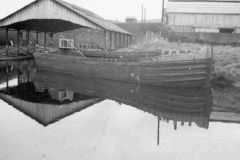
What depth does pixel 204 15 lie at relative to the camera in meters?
27.1

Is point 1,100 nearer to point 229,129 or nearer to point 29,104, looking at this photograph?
point 29,104

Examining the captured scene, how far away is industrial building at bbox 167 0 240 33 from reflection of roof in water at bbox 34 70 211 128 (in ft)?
49.2

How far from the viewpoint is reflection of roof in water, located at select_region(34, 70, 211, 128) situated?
9.04 meters

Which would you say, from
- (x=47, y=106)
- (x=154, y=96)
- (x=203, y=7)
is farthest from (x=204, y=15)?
(x=47, y=106)

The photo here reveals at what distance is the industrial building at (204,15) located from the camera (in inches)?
1058

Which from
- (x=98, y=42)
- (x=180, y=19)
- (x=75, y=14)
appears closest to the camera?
(x=75, y=14)

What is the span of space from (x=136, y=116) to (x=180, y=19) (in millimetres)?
21015

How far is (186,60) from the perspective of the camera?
12773 millimetres

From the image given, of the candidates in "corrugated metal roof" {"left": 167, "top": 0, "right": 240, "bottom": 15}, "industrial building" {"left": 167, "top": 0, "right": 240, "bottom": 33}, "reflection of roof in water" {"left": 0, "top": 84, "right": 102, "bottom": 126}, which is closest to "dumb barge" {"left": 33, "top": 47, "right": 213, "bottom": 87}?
"reflection of roof in water" {"left": 0, "top": 84, "right": 102, "bottom": 126}

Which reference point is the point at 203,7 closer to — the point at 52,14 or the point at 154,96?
the point at 52,14

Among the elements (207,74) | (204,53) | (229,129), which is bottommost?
(229,129)

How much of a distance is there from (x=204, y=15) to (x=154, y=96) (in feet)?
61.5

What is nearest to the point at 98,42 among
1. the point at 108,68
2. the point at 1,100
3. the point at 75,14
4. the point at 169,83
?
the point at 75,14

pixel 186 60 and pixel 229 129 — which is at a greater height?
pixel 186 60
